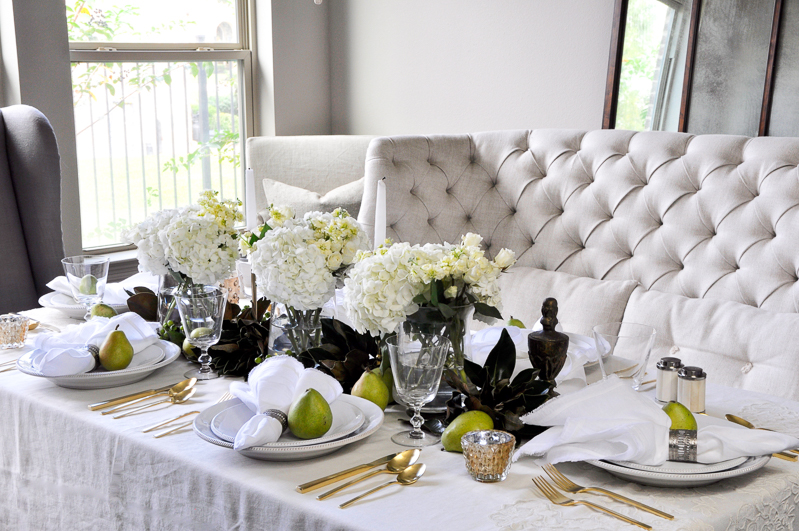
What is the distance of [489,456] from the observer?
92cm

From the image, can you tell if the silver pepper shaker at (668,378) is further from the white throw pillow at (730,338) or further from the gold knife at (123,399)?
the gold knife at (123,399)

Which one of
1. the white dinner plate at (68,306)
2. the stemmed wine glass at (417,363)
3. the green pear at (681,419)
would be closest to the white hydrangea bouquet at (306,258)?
the stemmed wine glass at (417,363)

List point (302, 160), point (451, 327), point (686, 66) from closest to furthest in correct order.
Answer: point (451, 327) < point (686, 66) < point (302, 160)

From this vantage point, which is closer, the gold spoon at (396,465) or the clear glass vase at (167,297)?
the gold spoon at (396,465)

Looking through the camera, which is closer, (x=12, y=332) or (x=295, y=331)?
(x=295, y=331)

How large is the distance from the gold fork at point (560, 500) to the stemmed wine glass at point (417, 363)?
189 mm

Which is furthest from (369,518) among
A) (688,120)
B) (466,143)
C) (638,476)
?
(688,120)

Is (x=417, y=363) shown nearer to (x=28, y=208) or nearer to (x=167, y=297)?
(x=167, y=297)

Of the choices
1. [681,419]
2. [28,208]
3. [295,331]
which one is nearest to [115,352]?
[295,331]

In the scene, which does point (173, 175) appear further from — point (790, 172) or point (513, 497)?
point (513, 497)

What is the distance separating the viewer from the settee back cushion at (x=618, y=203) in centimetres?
205

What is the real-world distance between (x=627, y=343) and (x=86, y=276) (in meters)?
1.13

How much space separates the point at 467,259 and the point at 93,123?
279 centimetres

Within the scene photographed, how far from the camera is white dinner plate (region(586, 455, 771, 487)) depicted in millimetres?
896
